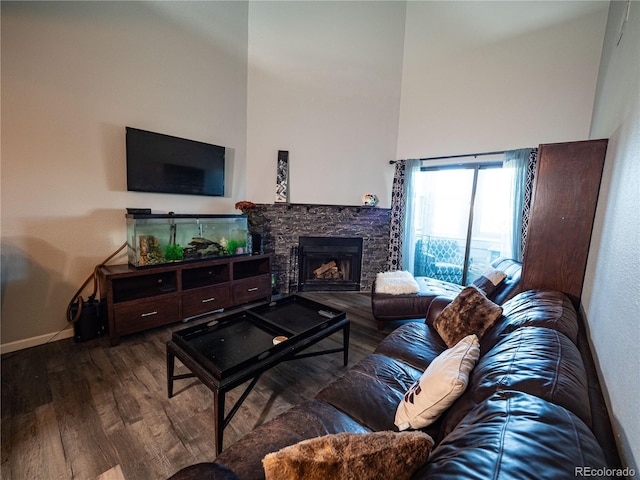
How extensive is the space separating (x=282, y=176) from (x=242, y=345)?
2.73 meters

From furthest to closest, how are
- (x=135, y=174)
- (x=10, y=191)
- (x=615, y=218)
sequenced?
(x=135, y=174), (x=10, y=191), (x=615, y=218)

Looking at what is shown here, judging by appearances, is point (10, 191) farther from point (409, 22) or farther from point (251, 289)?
point (409, 22)

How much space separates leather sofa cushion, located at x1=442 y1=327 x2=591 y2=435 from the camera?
31.0 inches

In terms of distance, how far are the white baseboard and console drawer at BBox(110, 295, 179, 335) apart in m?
0.63

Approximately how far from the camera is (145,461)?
4.34 feet

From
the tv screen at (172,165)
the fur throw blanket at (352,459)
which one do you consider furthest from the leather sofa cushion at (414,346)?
the tv screen at (172,165)

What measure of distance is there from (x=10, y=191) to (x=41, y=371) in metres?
1.48

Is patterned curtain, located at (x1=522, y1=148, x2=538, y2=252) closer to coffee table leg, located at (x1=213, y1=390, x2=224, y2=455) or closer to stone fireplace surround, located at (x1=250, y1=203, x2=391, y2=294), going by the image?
stone fireplace surround, located at (x1=250, y1=203, x2=391, y2=294)

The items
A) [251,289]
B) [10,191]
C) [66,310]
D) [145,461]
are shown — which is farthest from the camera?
[251,289]

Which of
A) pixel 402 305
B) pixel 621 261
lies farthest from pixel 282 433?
pixel 402 305

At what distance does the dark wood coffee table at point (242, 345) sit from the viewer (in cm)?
136

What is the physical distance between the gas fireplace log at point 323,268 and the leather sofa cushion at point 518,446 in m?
3.61

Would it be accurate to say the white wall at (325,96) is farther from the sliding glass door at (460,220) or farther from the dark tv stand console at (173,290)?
the dark tv stand console at (173,290)

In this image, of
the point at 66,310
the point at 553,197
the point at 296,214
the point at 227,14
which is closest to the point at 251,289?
the point at 296,214
